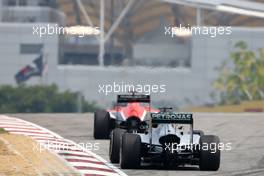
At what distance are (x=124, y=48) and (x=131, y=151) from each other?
9436 centimetres

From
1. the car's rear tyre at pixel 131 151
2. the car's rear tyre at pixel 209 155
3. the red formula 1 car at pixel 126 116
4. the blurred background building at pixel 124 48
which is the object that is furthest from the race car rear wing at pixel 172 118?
the blurred background building at pixel 124 48

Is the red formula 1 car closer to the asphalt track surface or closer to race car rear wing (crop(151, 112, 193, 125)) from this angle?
the asphalt track surface

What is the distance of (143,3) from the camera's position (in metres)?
124

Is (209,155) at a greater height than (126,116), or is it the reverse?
(126,116)

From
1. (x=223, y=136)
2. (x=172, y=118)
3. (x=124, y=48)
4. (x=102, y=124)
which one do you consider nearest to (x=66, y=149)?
(x=102, y=124)

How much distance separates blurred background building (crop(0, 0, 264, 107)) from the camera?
113500 mm

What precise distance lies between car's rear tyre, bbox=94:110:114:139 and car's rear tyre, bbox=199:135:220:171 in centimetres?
914

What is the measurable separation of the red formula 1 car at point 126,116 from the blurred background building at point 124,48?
72060mm

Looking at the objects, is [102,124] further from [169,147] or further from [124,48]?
[124,48]

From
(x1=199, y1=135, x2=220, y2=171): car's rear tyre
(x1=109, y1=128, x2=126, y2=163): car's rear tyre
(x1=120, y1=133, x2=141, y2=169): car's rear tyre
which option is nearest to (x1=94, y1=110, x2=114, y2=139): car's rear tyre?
(x1=109, y1=128, x2=126, y2=163): car's rear tyre

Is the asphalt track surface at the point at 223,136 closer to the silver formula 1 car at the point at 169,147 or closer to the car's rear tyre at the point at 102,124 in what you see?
the silver formula 1 car at the point at 169,147

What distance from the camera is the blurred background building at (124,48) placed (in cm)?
11350

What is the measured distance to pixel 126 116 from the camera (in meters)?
34.0

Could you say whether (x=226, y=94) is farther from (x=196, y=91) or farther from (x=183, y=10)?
(x=183, y=10)
